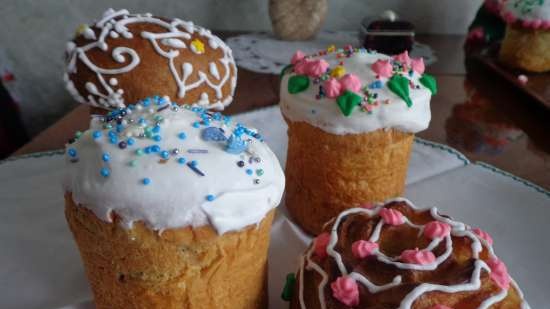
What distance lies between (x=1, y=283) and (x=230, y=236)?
24.9 inches

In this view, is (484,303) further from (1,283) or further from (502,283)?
(1,283)

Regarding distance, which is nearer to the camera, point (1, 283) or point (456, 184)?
point (1, 283)

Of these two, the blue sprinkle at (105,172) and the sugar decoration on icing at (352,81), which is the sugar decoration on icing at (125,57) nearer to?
the sugar decoration on icing at (352,81)

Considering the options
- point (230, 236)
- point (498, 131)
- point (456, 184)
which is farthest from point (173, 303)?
point (498, 131)

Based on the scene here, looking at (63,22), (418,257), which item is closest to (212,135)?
(418,257)

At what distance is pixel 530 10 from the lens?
2.13m

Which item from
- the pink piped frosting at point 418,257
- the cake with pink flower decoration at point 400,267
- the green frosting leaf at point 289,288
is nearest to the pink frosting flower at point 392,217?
the cake with pink flower decoration at point 400,267

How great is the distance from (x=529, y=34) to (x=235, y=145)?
186cm

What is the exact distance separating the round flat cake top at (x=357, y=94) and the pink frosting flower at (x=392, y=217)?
242mm

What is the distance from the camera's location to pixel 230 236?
83 centimetres

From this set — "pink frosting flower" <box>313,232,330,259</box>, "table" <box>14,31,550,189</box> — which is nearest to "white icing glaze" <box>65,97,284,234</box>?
"pink frosting flower" <box>313,232,330,259</box>

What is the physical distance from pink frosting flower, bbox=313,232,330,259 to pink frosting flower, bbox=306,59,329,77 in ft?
1.38

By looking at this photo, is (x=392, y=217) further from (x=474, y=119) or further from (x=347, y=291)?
(x=474, y=119)

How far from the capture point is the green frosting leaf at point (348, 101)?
3.62ft
